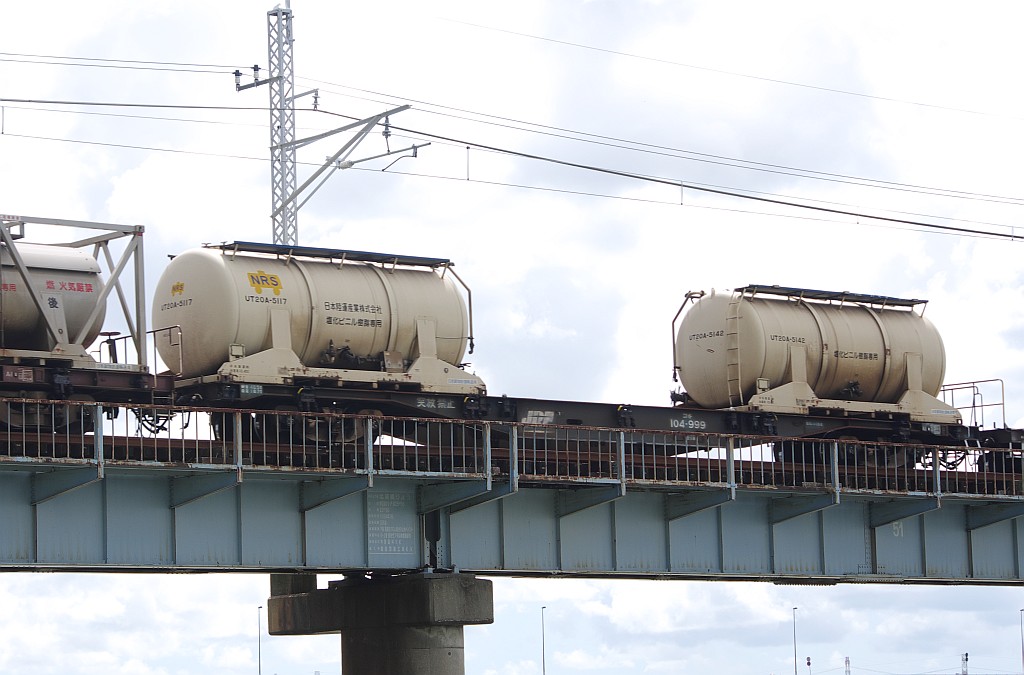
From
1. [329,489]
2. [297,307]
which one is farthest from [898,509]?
[297,307]

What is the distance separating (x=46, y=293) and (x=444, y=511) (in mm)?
8122

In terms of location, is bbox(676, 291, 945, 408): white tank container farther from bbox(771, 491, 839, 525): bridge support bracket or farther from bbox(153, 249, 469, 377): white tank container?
bbox(153, 249, 469, 377): white tank container

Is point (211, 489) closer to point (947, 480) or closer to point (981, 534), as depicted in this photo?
point (947, 480)

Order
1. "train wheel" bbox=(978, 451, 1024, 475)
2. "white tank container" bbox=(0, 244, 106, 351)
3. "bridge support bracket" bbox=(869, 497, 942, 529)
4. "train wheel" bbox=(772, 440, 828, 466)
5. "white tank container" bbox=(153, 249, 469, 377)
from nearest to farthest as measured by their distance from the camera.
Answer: "white tank container" bbox=(0, 244, 106, 351) → "white tank container" bbox=(153, 249, 469, 377) → "train wheel" bbox=(772, 440, 828, 466) → "bridge support bracket" bbox=(869, 497, 942, 529) → "train wheel" bbox=(978, 451, 1024, 475)

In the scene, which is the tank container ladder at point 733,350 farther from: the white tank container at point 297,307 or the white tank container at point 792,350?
the white tank container at point 297,307

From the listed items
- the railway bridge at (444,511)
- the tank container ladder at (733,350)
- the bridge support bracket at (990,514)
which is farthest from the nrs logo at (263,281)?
the bridge support bracket at (990,514)

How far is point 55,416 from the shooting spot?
1081 inches

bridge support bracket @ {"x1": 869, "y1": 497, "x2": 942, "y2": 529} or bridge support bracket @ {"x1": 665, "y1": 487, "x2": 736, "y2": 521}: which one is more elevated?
bridge support bracket @ {"x1": 665, "y1": 487, "x2": 736, "y2": 521}

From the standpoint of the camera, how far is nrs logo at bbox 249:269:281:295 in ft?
103

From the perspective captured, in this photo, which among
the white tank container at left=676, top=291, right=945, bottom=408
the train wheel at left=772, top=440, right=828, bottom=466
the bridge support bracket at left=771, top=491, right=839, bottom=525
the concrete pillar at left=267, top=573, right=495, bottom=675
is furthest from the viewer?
the white tank container at left=676, top=291, right=945, bottom=408

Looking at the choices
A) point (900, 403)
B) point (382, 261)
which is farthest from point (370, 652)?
point (900, 403)

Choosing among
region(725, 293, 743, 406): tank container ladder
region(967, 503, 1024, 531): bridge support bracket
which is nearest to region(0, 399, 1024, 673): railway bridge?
region(967, 503, 1024, 531): bridge support bracket

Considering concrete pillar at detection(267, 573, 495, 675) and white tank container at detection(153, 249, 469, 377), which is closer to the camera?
concrete pillar at detection(267, 573, 495, 675)

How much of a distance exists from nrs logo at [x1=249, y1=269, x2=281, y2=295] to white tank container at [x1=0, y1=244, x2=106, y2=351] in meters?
2.87
